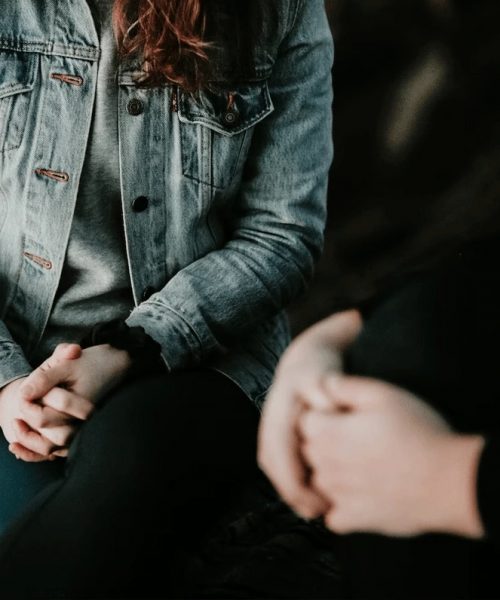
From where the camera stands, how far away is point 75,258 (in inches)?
29.5

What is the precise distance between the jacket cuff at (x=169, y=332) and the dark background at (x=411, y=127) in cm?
16

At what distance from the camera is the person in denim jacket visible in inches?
25.1

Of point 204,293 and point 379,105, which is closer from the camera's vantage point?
point 204,293

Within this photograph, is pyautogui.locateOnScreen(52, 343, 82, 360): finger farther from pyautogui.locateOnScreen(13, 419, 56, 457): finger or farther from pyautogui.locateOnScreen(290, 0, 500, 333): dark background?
pyautogui.locateOnScreen(290, 0, 500, 333): dark background

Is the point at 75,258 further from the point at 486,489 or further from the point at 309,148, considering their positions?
the point at 486,489

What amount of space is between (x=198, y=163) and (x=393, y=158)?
0.23 m

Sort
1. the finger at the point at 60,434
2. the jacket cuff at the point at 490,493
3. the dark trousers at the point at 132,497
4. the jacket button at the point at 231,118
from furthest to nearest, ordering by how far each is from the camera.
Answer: the jacket button at the point at 231,118 → the finger at the point at 60,434 → the dark trousers at the point at 132,497 → the jacket cuff at the point at 490,493

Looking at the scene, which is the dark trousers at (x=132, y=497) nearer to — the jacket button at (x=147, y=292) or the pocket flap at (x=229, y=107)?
the jacket button at (x=147, y=292)

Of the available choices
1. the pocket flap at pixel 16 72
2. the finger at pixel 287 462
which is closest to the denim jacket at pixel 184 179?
the pocket flap at pixel 16 72

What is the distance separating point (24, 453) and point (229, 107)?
1.17 feet

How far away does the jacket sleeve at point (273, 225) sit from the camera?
0.74 metres

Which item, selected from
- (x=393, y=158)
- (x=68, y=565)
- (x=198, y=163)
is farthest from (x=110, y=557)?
(x=393, y=158)

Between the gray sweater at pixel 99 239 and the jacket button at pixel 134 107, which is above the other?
the jacket button at pixel 134 107

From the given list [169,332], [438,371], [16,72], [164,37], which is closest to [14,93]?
[16,72]
